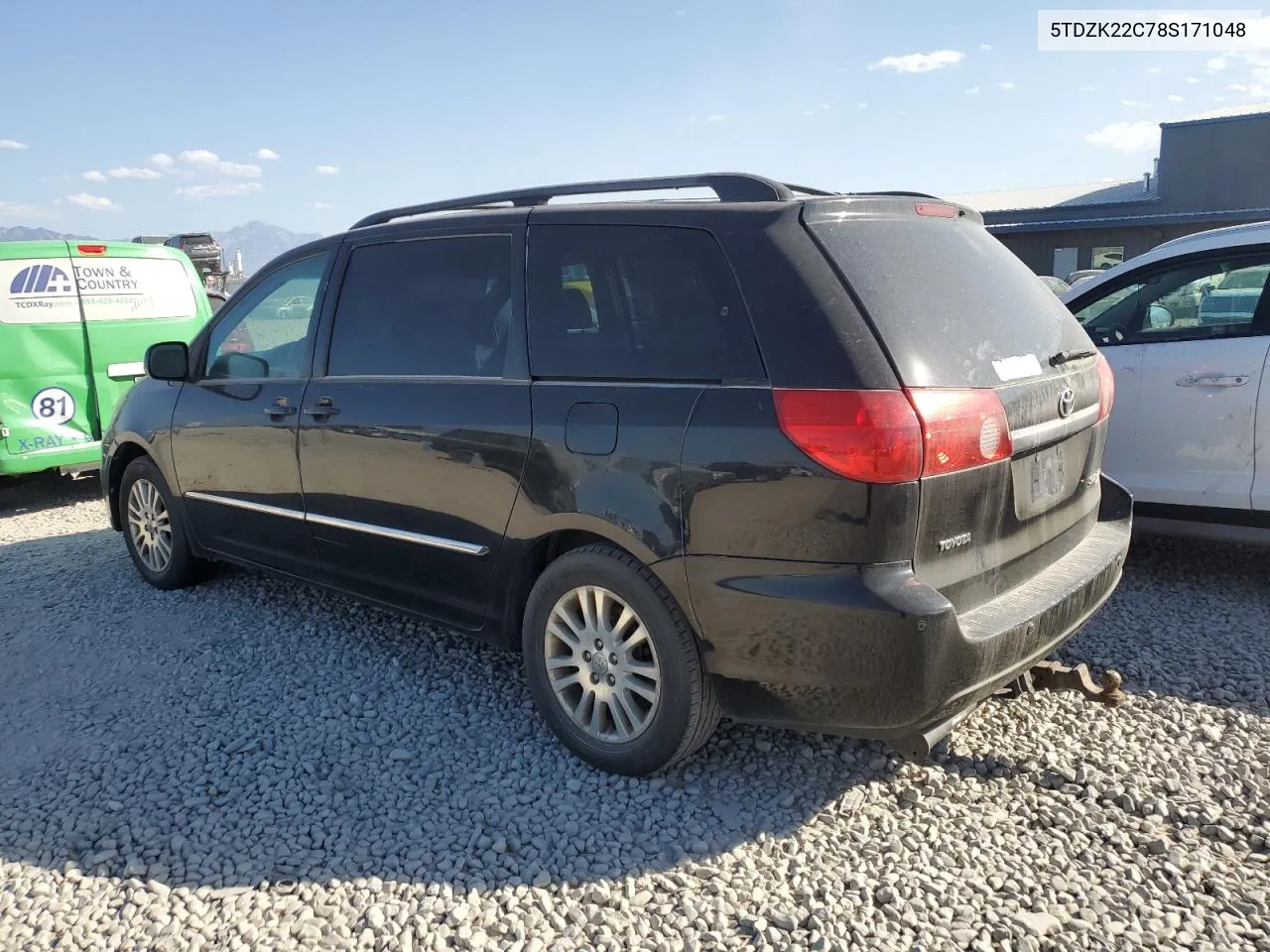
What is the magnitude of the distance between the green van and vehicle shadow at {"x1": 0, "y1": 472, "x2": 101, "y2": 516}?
58cm

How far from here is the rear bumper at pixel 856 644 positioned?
2627 mm

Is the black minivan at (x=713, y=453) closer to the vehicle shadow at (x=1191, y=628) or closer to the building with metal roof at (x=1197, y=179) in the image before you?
the vehicle shadow at (x=1191, y=628)

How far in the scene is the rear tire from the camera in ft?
9.86

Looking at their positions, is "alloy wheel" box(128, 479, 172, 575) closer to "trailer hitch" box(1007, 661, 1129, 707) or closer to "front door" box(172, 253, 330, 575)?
"front door" box(172, 253, 330, 575)

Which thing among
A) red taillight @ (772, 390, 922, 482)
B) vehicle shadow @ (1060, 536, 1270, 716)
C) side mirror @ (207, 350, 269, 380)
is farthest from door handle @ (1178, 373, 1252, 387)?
side mirror @ (207, 350, 269, 380)

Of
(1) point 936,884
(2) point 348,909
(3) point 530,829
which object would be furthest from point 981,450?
(2) point 348,909

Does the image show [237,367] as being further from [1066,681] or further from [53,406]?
[1066,681]

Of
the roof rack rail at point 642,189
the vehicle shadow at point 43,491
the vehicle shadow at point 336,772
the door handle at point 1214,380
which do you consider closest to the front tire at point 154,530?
the vehicle shadow at point 336,772

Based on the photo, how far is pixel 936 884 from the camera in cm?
268

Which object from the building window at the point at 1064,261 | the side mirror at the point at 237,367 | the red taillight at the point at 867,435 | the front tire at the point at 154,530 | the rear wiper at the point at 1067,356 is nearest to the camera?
the red taillight at the point at 867,435

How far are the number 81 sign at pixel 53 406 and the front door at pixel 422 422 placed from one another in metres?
4.41

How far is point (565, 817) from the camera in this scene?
3.06 meters

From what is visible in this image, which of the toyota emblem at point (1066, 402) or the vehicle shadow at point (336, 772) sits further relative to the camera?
the toyota emblem at point (1066, 402)

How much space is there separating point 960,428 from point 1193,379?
278cm
